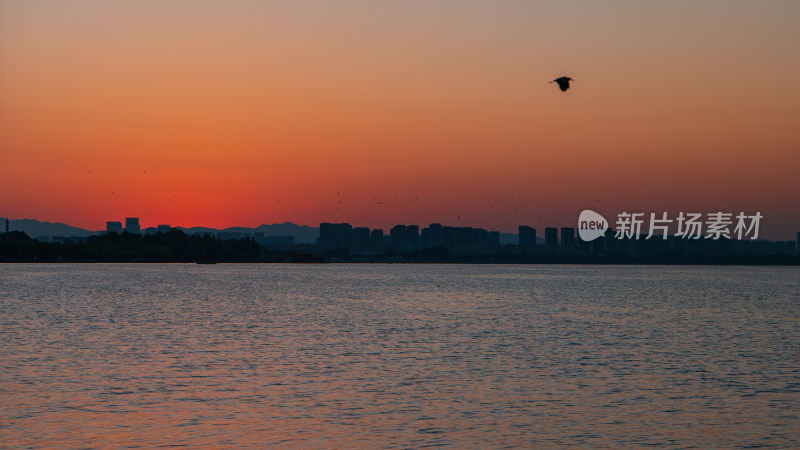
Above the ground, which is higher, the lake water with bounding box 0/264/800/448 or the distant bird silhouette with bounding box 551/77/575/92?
the distant bird silhouette with bounding box 551/77/575/92

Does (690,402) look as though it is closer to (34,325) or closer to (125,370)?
(125,370)

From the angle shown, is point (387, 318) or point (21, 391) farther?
point (387, 318)

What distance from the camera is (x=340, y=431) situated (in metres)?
31.0

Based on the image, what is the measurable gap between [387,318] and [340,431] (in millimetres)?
57370

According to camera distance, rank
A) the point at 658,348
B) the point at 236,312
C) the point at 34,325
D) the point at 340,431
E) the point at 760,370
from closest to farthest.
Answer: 1. the point at 340,431
2. the point at 760,370
3. the point at 658,348
4. the point at 34,325
5. the point at 236,312

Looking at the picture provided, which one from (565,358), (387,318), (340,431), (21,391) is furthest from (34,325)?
(340,431)

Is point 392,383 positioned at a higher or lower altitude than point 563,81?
lower

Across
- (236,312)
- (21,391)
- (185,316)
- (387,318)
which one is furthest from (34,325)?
(21,391)

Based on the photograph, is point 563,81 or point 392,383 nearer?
point 392,383

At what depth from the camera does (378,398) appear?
124 ft

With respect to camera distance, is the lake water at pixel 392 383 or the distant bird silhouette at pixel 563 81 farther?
the distant bird silhouette at pixel 563 81

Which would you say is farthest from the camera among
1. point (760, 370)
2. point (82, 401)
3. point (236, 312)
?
point (236, 312)

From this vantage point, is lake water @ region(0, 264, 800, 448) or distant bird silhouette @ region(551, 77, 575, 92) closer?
lake water @ region(0, 264, 800, 448)

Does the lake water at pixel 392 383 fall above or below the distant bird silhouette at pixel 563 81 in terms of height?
below
